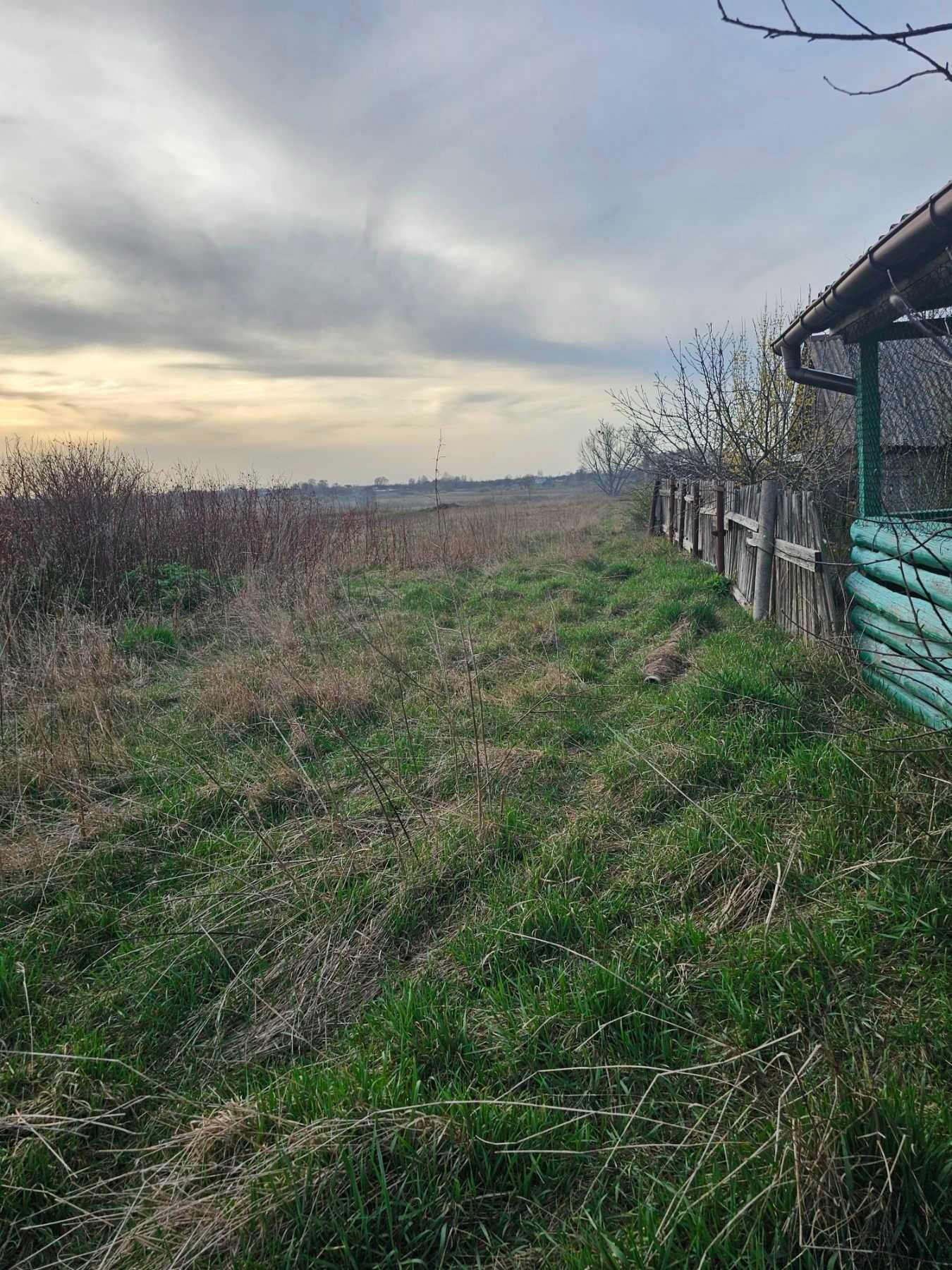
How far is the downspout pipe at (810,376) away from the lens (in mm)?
5363

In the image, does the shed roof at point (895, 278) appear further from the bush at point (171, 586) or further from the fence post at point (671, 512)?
the fence post at point (671, 512)

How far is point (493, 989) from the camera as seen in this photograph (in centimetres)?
235

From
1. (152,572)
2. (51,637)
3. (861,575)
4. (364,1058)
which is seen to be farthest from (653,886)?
(152,572)

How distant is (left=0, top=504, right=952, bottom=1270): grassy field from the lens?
63.1 inches

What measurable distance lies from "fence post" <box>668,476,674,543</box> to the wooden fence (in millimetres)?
4394

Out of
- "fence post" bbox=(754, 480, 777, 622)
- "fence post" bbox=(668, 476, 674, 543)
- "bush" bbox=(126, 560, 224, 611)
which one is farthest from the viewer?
"fence post" bbox=(668, 476, 674, 543)

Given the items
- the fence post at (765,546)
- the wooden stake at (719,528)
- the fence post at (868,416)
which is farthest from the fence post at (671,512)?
the fence post at (868,416)

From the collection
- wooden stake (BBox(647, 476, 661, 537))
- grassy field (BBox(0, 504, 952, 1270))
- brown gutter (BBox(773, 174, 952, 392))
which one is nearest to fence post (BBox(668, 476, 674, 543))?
wooden stake (BBox(647, 476, 661, 537))

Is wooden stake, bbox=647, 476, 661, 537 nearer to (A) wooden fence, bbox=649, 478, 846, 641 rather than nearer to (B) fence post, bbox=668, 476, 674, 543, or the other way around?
(B) fence post, bbox=668, 476, 674, 543

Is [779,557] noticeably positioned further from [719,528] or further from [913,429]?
[719,528]

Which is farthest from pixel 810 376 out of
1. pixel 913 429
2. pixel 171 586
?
pixel 171 586

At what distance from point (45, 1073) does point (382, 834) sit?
5.04 feet

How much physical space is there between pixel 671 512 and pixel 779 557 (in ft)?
31.1

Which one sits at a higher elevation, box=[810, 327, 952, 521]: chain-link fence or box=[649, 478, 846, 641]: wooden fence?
box=[810, 327, 952, 521]: chain-link fence
